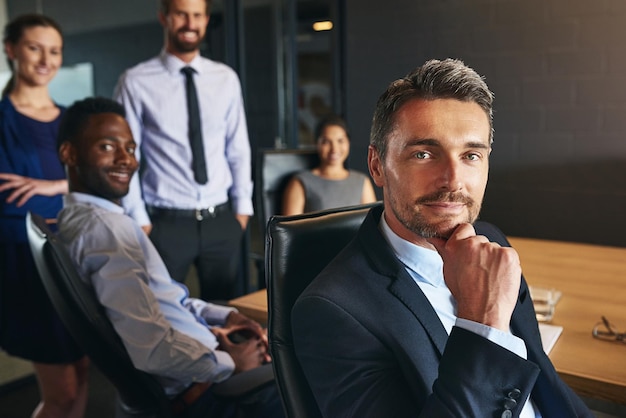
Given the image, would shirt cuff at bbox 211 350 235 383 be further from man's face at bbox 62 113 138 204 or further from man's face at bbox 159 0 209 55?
man's face at bbox 159 0 209 55

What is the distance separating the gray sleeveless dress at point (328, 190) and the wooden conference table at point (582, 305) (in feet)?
3.02

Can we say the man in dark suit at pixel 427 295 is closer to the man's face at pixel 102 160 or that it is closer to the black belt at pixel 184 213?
the man's face at pixel 102 160

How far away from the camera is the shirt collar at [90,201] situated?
5.40ft

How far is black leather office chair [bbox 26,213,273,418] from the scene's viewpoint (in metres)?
1.33

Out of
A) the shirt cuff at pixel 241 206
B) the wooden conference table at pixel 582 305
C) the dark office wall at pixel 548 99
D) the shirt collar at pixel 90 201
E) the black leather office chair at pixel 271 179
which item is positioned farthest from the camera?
the dark office wall at pixel 548 99

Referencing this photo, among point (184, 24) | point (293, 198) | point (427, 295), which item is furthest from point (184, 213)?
point (427, 295)

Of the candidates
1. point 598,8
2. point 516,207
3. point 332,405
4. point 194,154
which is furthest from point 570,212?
point 332,405

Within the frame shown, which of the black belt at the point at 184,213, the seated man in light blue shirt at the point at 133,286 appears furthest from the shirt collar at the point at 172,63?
the seated man in light blue shirt at the point at 133,286

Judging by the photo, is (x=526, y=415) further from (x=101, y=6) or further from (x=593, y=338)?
(x=101, y=6)

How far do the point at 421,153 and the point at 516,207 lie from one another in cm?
309

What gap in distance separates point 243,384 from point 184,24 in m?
1.82

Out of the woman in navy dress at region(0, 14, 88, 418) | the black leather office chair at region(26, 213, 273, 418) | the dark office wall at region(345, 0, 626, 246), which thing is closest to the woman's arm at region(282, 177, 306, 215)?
the woman in navy dress at region(0, 14, 88, 418)

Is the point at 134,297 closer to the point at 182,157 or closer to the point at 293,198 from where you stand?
the point at 182,157

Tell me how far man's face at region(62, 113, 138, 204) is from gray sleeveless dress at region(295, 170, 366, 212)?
49.0 inches
